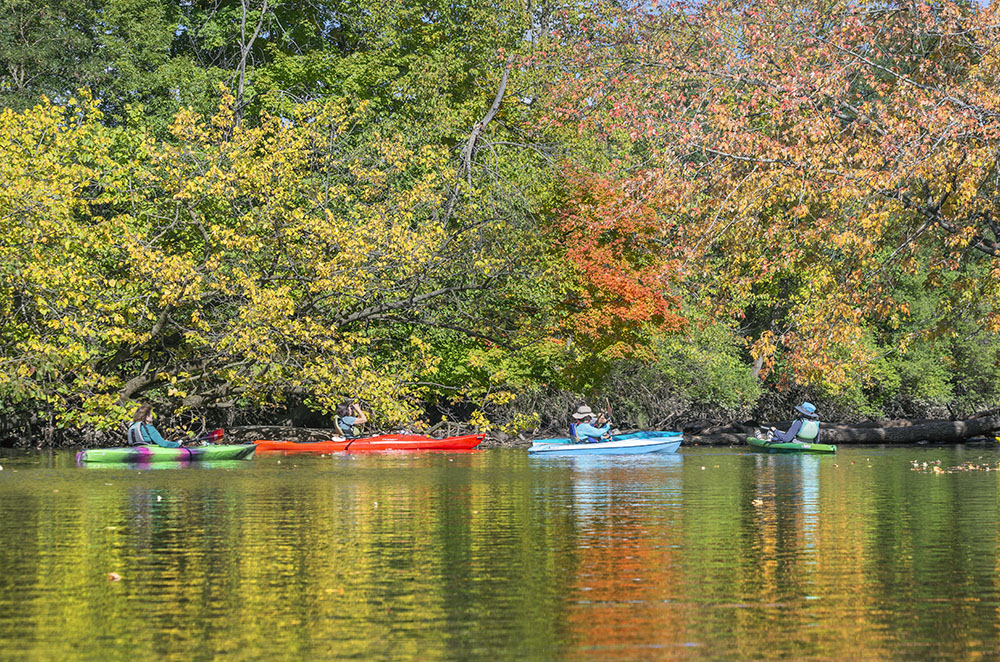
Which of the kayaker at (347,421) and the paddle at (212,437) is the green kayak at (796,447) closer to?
the kayaker at (347,421)

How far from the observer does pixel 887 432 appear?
43.1 m

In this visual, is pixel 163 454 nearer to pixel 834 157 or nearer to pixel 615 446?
pixel 615 446

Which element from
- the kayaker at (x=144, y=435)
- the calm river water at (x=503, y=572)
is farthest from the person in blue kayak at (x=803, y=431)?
the kayaker at (x=144, y=435)

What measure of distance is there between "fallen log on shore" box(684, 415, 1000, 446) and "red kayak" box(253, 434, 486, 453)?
A: 8.32 metres

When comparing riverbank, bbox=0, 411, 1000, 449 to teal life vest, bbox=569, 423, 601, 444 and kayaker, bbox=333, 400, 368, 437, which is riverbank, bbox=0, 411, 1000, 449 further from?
teal life vest, bbox=569, 423, 601, 444

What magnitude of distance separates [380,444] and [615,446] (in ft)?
20.8

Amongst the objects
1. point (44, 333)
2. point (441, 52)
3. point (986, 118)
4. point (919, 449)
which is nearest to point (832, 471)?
point (986, 118)

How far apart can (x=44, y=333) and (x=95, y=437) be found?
10.5 meters

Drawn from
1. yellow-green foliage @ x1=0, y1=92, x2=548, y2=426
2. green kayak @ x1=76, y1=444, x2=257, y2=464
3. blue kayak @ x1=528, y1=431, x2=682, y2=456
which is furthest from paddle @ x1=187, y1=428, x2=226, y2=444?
blue kayak @ x1=528, y1=431, x2=682, y2=456

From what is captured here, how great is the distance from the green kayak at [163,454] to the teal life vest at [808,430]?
47.9 feet

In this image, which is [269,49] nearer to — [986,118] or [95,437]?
[95,437]

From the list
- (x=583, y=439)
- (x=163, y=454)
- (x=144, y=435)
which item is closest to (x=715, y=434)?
(x=583, y=439)

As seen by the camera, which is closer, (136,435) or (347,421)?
(136,435)

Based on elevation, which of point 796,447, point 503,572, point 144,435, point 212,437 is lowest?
point 503,572
